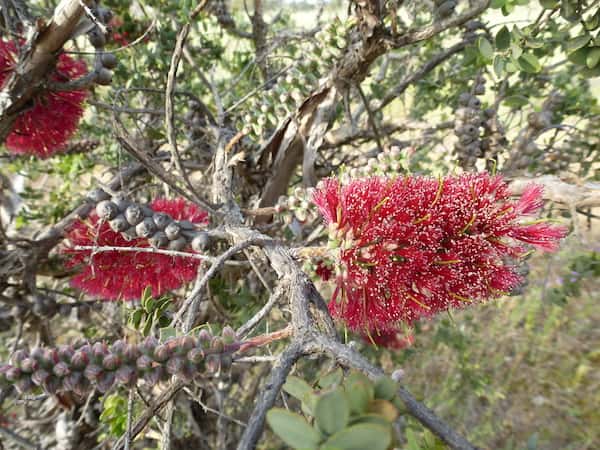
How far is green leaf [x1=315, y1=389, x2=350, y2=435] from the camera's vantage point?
281 mm

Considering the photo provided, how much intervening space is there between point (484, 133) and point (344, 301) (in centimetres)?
69

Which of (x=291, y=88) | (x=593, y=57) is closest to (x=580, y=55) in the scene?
(x=593, y=57)

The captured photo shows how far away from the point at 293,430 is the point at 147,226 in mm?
540

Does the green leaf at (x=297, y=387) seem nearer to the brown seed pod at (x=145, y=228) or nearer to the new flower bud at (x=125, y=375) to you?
the new flower bud at (x=125, y=375)

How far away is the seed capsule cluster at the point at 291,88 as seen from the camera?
907 mm

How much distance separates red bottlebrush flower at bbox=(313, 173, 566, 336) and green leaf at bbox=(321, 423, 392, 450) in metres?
0.35

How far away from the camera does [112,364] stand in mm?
389

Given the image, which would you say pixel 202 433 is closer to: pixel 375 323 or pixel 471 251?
pixel 375 323

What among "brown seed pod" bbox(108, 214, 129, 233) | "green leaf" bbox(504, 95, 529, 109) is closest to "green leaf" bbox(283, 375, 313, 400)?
"brown seed pod" bbox(108, 214, 129, 233)

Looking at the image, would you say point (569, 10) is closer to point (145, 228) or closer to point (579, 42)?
point (579, 42)

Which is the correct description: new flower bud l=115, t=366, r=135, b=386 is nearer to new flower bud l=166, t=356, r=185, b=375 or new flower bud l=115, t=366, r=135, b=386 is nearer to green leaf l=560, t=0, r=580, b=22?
new flower bud l=166, t=356, r=185, b=375

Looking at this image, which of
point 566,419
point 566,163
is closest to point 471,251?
point 566,163

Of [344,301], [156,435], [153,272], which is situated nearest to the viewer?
[344,301]

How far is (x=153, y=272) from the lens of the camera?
36.6 inches
